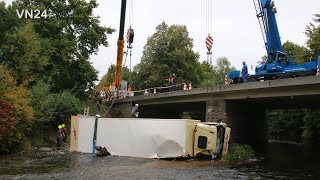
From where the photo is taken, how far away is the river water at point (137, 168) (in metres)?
15.3

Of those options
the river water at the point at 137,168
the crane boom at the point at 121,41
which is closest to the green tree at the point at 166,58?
the crane boom at the point at 121,41

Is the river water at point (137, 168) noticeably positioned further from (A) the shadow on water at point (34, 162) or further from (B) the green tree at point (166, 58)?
(B) the green tree at point (166, 58)

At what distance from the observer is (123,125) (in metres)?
21.0

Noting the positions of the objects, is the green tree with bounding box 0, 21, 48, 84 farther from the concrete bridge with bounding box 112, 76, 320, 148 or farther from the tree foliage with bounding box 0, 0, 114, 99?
the concrete bridge with bounding box 112, 76, 320, 148

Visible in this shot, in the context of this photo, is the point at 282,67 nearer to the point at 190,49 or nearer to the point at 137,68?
the point at 190,49

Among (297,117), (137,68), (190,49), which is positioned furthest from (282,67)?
(137,68)

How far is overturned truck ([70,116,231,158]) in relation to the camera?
1919 centimetres

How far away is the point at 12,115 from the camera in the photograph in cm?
2211

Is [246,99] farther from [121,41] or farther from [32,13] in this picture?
[32,13]

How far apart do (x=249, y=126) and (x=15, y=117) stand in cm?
1758

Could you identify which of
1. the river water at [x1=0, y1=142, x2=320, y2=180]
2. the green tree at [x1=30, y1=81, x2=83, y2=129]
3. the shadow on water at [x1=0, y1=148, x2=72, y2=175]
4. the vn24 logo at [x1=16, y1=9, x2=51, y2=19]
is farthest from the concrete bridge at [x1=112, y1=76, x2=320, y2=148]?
the vn24 logo at [x1=16, y1=9, x2=51, y2=19]

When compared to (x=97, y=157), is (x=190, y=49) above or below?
above

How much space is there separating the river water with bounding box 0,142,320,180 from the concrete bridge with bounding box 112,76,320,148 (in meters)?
4.45

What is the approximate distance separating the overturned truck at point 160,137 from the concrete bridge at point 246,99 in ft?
16.1
